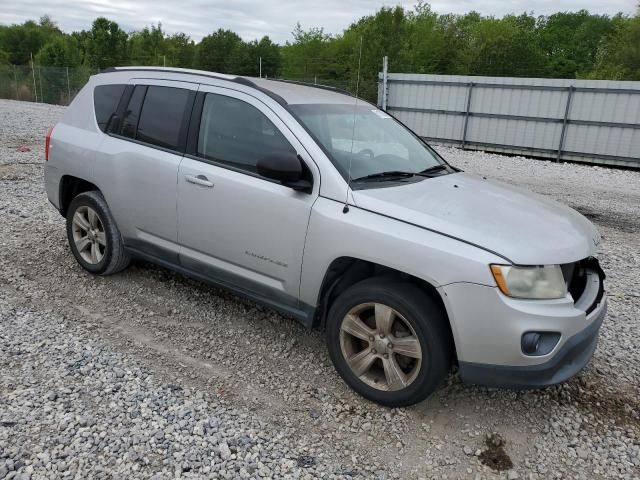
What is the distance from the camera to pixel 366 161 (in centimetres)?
359

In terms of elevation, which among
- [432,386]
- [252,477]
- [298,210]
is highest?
[298,210]

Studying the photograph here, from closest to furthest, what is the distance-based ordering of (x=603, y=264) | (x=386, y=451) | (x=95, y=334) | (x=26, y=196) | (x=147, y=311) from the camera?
(x=386, y=451) → (x=95, y=334) → (x=147, y=311) → (x=603, y=264) → (x=26, y=196)

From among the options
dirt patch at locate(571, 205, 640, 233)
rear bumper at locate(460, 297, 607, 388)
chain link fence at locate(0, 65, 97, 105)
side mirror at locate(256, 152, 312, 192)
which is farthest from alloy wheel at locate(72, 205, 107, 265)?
chain link fence at locate(0, 65, 97, 105)

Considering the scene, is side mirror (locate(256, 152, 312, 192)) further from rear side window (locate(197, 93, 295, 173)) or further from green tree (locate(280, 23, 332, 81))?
green tree (locate(280, 23, 332, 81))

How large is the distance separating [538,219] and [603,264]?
3315 millimetres

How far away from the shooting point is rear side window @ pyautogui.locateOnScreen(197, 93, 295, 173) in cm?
357

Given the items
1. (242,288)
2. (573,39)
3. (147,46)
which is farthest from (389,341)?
(573,39)

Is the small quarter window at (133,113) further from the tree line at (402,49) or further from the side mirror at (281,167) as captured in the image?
the tree line at (402,49)

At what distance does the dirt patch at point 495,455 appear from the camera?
2.82m

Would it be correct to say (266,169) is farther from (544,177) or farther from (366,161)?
A: (544,177)

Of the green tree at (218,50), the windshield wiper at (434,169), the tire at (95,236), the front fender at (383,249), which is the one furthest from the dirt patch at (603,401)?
the green tree at (218,50)

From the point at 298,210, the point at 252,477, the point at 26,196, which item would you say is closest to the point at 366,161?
the point at 298,210

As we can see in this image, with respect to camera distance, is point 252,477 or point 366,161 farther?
point 366,161

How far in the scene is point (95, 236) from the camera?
4707mm
